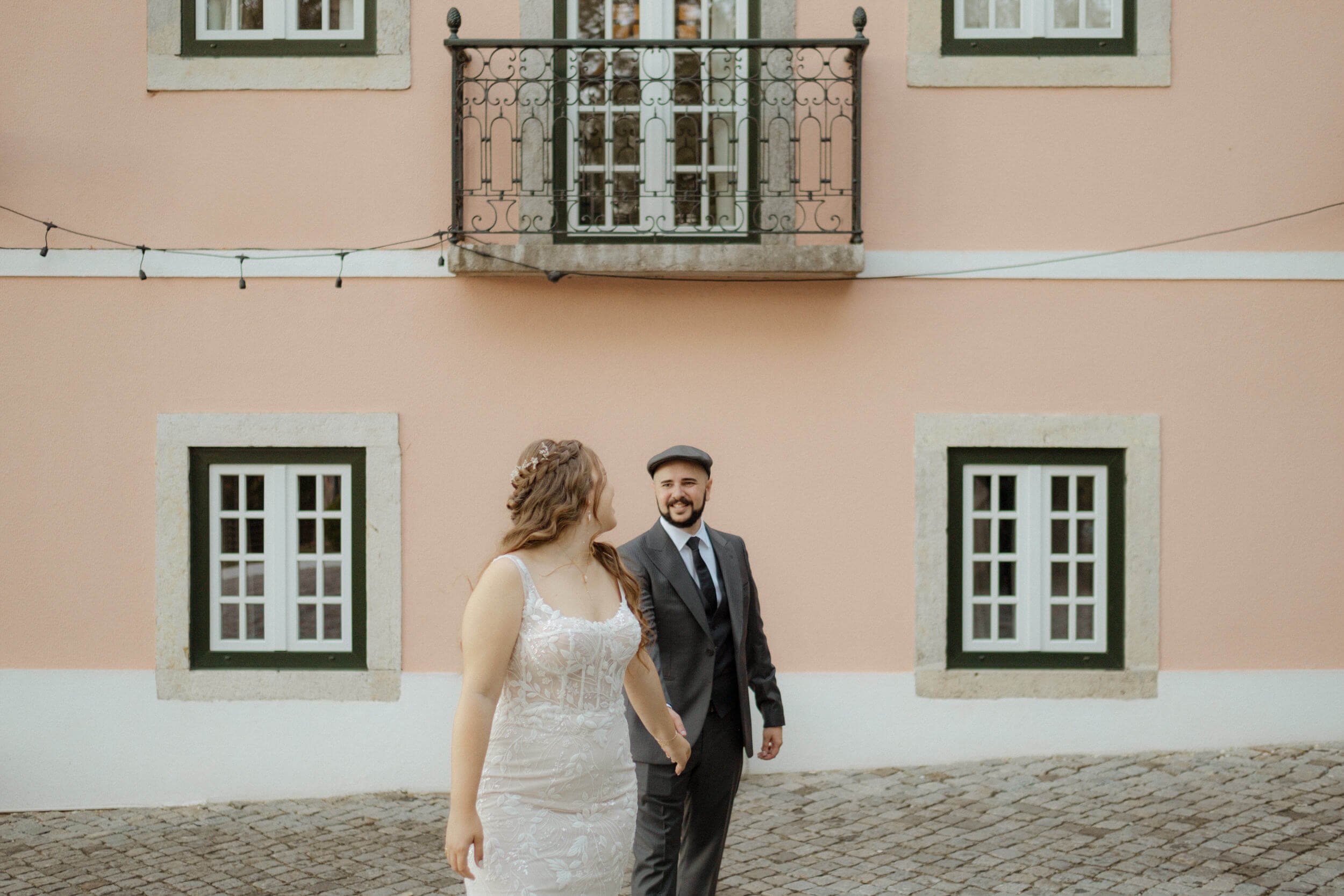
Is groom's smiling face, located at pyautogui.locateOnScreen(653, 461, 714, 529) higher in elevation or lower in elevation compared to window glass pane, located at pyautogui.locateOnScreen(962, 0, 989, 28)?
lower

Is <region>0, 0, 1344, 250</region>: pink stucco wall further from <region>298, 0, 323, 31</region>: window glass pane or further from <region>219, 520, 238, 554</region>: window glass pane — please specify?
<region>219, 520, 238, 554</region>: window glass pane

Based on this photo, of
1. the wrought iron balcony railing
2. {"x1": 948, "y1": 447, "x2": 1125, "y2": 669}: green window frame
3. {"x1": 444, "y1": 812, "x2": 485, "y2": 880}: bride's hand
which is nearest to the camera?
{"x1": 444, "y1": 812, "x2": 485, "y2": 880}: bride's hand

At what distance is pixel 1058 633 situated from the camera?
265 inches

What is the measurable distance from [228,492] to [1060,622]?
4723 millimetres

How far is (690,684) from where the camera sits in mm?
3975

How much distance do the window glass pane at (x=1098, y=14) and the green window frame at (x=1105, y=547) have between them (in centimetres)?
235

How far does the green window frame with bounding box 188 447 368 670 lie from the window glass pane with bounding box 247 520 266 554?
21 cm

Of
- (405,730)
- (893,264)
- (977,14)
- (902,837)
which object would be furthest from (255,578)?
(977,14)

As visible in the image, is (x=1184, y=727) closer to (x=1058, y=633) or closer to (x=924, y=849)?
(x=1058, y=633)

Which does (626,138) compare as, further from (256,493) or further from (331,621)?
(331,621)

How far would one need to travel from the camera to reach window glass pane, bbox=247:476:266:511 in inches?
262

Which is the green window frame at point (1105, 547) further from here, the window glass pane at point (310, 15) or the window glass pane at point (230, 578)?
the window glass pane at point (310, 15)

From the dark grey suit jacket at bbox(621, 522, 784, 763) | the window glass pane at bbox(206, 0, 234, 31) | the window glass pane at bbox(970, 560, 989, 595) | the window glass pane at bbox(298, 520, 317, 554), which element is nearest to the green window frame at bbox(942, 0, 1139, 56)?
the window glass pane at bbox(970, 560, 989, 595)

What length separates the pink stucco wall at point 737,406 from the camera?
6.50m
